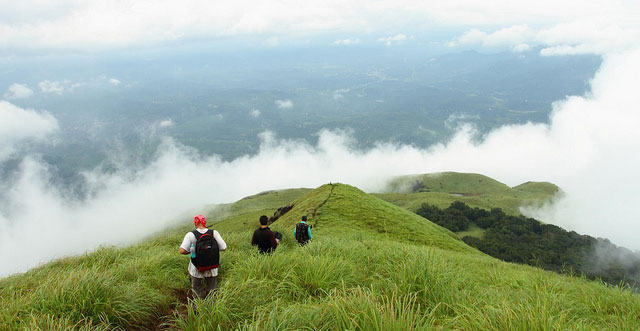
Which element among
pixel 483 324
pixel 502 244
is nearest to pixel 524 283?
pixel 483 324

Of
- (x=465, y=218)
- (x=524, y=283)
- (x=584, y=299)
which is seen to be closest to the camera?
(x=584, y=299)

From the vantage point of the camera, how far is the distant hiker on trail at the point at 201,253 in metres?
8.31

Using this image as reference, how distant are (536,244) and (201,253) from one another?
342ft

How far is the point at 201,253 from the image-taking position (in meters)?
8.27

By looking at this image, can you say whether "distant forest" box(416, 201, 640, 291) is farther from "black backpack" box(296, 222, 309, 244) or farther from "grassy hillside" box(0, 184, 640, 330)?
"grassy hillside" box(0, 184, 640, 330)

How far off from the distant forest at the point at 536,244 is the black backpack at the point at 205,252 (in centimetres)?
8088

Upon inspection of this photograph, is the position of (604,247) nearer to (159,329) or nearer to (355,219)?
(355,219)

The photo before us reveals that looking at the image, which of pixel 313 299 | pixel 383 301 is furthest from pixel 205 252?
pixel 383 301

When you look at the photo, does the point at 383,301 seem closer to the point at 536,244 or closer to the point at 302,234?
the point at 302,234

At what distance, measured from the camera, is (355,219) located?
36250mm

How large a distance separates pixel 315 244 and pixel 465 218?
105670mm

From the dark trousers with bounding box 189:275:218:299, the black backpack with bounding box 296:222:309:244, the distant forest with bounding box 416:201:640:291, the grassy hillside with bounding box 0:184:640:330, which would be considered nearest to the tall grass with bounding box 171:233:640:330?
the grassy hillside with bounding box 0:184:640:330

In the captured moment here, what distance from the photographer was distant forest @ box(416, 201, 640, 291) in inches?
3125

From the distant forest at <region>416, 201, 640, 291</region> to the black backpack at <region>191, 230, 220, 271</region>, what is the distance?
80876 mm
